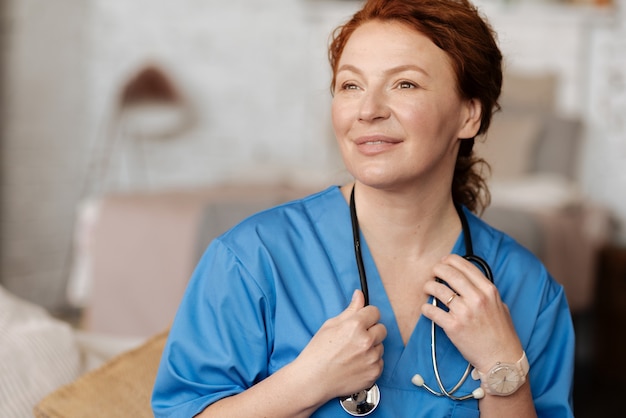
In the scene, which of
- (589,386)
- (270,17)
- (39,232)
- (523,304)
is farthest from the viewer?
(270,17)

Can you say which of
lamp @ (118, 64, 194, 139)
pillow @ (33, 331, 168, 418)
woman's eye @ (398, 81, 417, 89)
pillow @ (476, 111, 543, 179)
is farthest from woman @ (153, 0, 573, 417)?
lamp @ (118, 64, 194, 139)

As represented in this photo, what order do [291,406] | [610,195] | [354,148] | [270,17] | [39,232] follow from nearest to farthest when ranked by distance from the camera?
1. [291,406]
2. [354,148]
3. [610,195]
4. [39,232]
5. [270,17]

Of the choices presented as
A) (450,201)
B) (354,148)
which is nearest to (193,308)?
(354,148)

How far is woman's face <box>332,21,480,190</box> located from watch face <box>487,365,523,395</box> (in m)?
0.31

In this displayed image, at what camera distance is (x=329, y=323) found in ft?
3.60

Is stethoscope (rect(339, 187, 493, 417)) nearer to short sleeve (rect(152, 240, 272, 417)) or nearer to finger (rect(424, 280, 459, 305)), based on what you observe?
finger (rect(424, 280, 459, 305))

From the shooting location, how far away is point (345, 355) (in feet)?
3.49

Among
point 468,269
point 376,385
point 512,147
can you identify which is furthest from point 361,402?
point 512,147

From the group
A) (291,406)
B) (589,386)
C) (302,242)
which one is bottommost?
(589,386)

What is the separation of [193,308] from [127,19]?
4.51 metres

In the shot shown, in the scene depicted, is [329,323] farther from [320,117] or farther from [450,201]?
[320,117]

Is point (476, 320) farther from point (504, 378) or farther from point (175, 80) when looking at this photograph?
point (175, 80)

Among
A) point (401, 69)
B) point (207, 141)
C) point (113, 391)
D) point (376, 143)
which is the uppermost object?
point (401, 69)

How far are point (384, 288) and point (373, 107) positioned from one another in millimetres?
283
